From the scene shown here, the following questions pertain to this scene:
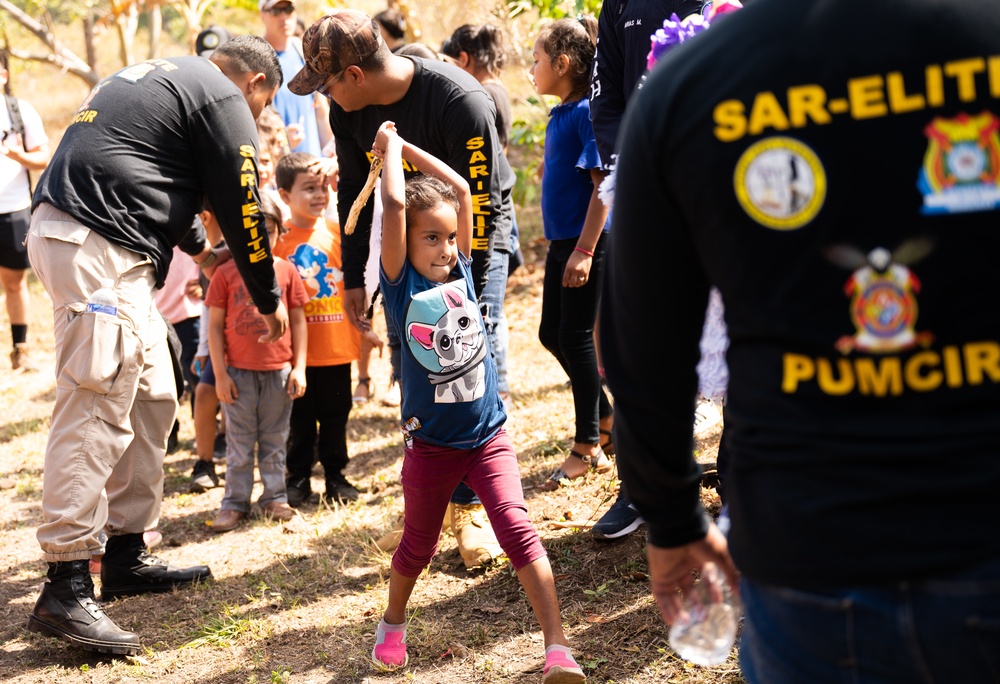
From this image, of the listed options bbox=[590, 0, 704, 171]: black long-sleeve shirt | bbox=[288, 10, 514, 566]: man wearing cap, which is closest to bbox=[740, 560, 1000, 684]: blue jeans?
bbox=[590, 0, 704, 171]: black long-sleeve shirt

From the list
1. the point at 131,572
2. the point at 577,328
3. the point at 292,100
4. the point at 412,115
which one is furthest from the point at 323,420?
the point at 292,100

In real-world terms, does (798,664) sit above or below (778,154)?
below

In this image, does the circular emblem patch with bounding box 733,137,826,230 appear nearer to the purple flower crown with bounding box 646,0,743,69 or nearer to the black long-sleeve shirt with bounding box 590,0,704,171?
the purple flower crown with bounding box 646,0,743,69

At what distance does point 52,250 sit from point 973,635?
351cm

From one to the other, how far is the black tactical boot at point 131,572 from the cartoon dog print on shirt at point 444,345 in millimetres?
1820

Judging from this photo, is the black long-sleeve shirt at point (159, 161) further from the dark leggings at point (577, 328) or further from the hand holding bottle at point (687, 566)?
the hand holding bottle at point (687, 566)

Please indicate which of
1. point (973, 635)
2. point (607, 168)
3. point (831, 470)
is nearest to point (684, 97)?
point (831, 470)

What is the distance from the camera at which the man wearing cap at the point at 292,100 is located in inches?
277

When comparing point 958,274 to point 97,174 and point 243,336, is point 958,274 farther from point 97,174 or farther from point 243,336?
point 243,336

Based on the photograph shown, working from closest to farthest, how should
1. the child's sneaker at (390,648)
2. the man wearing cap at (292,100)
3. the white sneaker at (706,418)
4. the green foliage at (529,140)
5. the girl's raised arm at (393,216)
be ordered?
1. the girl's raised arm at (393,216)
2. the child's sneaker at (390,648)
3. the white sneaker at (706,418)
4. the man wearing cap at (292,100)
5. the green foliage at (529,140)

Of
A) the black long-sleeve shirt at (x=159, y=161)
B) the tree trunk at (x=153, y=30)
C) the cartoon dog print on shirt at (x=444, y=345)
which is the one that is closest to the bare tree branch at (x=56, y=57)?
the tree trunk at (x=153, y=30)

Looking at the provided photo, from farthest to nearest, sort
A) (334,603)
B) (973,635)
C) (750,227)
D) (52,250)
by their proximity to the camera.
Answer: (334,603), (52,250), (750,227), (973,635)

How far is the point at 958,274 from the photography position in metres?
1.37

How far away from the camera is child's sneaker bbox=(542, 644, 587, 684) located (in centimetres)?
319
